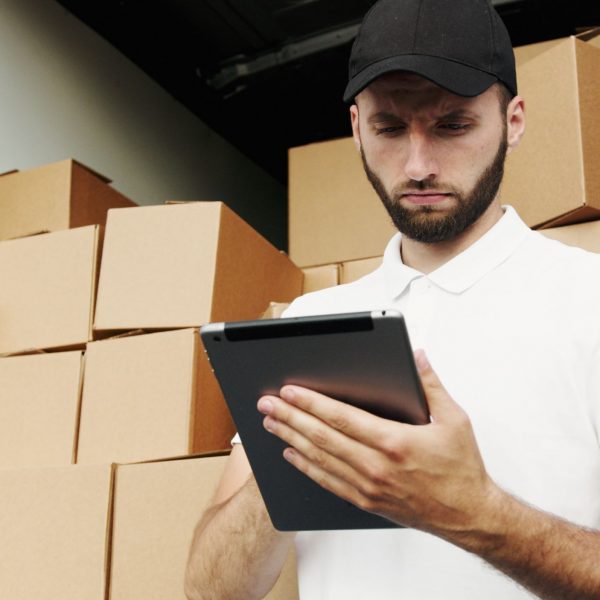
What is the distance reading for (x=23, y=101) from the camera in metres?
1.89

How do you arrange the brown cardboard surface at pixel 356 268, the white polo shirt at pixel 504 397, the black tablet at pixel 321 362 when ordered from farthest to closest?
the brown cardboard surface at pixel 356 268 < the white polo shirt at pixel 504 397 < the black tablet at pixel 321 362

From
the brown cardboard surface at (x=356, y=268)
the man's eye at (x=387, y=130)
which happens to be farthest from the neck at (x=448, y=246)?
the brown cardboard surface at (x=356, y=268)

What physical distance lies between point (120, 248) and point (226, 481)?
0.58 meters

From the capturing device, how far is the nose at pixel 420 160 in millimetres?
870

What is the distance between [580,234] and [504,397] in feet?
1.69

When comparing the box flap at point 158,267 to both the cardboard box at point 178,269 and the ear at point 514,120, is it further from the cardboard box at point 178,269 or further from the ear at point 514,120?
the ear at point 514,120

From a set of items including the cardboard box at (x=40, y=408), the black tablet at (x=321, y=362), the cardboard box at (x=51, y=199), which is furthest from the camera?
the cardboard box at (x=51, y=199)

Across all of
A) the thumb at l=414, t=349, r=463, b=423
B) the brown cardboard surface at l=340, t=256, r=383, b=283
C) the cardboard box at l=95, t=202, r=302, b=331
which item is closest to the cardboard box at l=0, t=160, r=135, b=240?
the cardboard box at l=95, t=202, r=302, b=331

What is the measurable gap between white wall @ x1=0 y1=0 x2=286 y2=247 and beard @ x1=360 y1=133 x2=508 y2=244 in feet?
3.92

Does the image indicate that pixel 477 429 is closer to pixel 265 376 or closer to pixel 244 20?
pixel 265 376

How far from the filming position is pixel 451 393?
0.79m

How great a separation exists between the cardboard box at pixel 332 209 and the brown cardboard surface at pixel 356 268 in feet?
0.08

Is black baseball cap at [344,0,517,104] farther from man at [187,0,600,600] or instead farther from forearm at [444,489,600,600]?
forearm at [444,489,600,600]

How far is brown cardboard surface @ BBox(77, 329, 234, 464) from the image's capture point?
122 cm
